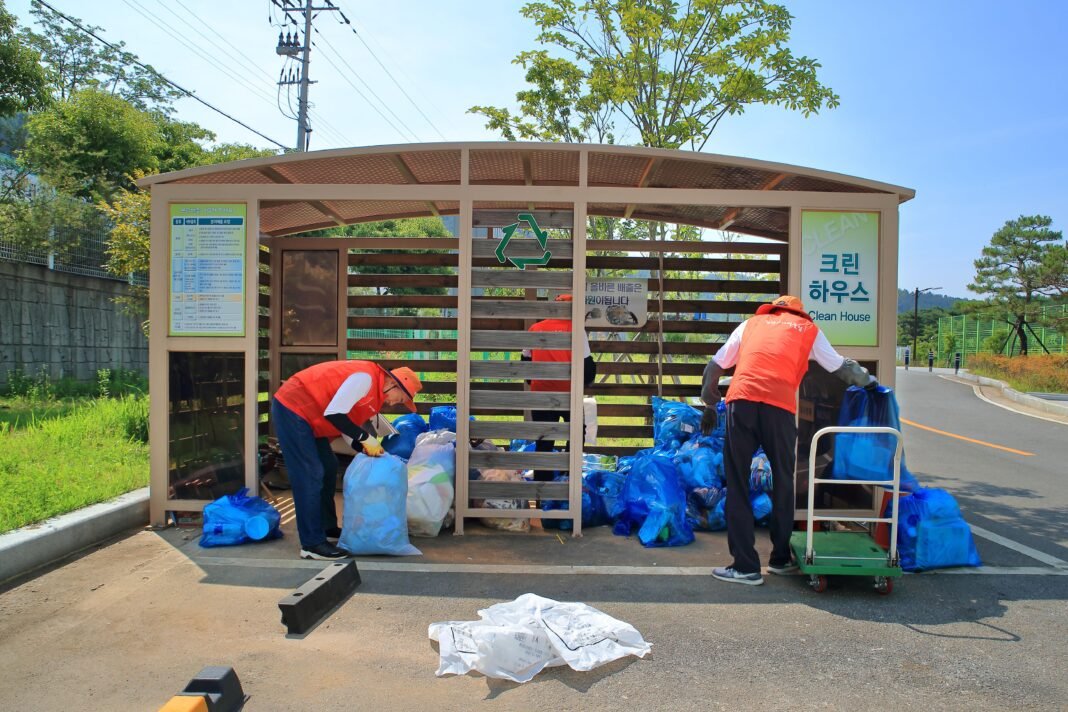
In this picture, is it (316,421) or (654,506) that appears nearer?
(316,421)

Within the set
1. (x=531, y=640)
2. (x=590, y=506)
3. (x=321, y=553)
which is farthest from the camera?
(x=590, y=506)

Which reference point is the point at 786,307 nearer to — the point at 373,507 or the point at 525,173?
the point at 525,173

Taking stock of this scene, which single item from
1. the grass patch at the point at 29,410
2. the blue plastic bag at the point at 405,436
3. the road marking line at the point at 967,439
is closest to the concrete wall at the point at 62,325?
the grass patch at the point at 29,410

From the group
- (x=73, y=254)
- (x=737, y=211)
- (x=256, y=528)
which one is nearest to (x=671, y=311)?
(x=737, y=211)

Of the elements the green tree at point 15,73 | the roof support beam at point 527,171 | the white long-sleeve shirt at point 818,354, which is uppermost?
the green tree at point 15,73

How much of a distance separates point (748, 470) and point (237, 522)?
371 centimetres

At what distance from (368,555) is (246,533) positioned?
3.30ft

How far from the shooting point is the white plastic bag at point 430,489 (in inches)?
210

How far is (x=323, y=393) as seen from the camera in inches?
192

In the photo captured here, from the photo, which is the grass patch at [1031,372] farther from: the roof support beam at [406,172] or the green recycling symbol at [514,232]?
the green recycling symbol at [514,232]

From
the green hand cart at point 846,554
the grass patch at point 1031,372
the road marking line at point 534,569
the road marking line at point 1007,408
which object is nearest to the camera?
the green hand cart at point 846,554

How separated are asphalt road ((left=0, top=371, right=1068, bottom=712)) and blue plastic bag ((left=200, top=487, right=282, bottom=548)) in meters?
0.11

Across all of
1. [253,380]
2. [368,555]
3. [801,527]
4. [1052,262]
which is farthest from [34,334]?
[1052,262]

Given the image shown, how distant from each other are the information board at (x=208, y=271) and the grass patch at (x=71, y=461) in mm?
1520
